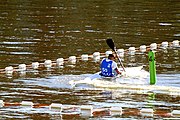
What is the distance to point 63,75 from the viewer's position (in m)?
30.6

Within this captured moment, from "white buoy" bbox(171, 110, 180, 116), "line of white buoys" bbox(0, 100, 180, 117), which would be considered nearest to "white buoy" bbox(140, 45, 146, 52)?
"line of white buoys" bbox(0, 100, 180, 117)

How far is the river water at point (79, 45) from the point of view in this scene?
84.4ft

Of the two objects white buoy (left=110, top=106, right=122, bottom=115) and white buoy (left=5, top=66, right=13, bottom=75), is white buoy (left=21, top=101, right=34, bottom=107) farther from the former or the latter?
white buoy (left=5, top=66, right=13, bottom=75)

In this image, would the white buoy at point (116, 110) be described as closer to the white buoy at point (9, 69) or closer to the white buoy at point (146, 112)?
the white buoy at point (146, 112)

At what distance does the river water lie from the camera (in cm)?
2573

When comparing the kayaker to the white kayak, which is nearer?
the white kayak

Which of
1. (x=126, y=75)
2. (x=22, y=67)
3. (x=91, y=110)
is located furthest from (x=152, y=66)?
(x=22, y=67)

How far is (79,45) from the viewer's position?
38594 mm

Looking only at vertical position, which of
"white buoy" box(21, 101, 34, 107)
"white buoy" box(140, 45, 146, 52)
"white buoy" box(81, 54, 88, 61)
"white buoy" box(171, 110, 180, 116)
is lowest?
"white buoy" box(171, 110, 180, 116)

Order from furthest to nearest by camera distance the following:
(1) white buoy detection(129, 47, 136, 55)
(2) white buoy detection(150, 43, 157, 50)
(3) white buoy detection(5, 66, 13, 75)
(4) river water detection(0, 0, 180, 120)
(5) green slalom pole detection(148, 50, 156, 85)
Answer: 1. (2) white buoy detection(150, 43, 157, 50)
2. (1) white buoy detection(129, 47, 136, 55)
3. (3) white buoy detection(5, 66, 13, 75)
4. (5) green slalom pole detection(148, 50, 156, 85)
5. (4) river water detection(0, 0, 180, 120)

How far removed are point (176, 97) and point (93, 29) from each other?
1850 cm

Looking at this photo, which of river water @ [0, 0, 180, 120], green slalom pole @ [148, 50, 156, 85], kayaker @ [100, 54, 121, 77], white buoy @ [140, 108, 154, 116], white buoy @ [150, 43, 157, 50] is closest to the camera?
white buoy @ [140, 108, 154, 116]

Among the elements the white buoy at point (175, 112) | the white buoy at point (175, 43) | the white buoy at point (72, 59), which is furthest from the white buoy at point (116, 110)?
the white buoy at point (175, 43)

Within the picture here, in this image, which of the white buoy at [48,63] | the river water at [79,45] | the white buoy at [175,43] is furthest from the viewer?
the white buoy at [175,43]
